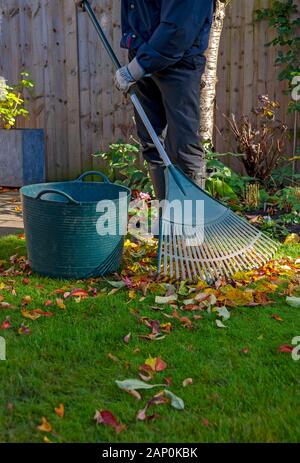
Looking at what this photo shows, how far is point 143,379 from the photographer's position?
237 cm

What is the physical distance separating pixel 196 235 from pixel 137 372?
47.0 inches

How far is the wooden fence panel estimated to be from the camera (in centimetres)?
598

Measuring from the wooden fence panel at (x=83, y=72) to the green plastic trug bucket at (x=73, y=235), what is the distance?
2.90m

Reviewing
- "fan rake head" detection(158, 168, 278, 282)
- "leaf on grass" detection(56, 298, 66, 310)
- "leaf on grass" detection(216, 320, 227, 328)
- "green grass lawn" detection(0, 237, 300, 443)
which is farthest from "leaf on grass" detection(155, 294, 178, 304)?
"leaf on grass" detection(56, 298, 66, 310)

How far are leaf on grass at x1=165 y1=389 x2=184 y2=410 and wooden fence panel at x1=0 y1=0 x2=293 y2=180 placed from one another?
414cm

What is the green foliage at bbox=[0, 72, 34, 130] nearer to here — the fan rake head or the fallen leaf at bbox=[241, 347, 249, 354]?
the fan rake head

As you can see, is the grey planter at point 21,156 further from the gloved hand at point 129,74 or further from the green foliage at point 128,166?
the gloved hand at point 129,74

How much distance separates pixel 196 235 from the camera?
346cm

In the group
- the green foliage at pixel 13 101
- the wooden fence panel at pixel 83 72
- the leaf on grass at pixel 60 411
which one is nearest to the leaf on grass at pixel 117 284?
the leaf on grass at pixel 60 411

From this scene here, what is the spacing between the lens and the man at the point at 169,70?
10.6 feet

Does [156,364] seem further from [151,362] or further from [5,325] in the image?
[5,325]

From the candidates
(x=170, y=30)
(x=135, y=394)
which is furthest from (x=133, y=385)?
(x=170, y=30)
